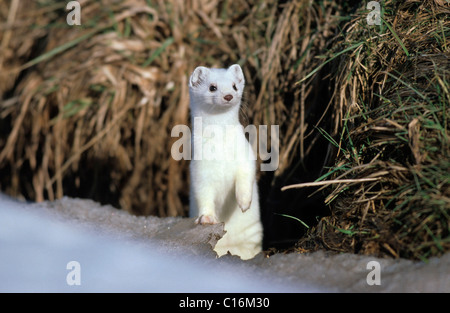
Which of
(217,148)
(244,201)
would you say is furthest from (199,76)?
(244,201)

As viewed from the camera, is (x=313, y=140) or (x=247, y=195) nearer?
(x=247, y=195)

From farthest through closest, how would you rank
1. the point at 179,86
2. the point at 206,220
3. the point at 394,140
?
1. the point at 179,86
2. the point at 206,220
3. the point at 394,140

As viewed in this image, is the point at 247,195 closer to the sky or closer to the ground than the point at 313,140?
closer to the ground

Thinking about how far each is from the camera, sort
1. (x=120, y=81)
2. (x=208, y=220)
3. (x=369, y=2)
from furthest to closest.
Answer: (x=120, y=81) → (x=369, y=2) → (x=208, y=220)

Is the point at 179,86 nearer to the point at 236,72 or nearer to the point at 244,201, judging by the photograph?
the point at 236,72

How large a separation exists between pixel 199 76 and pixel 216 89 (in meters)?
0.14

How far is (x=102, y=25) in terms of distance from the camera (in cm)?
370

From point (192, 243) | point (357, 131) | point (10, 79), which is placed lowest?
point (192, 243)

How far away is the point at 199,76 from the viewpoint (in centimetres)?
258

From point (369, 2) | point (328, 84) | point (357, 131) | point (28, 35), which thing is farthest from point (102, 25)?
point (357, 131)

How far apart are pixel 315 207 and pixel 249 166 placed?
92 centimetres

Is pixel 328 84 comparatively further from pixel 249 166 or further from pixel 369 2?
pixel 249 166

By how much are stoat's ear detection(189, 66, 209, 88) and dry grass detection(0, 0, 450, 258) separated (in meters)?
0.56

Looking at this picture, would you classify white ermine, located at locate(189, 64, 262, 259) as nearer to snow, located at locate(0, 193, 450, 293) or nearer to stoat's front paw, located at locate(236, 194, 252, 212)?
stoat's front paw, located at locate(236, 194, 252, 212)
